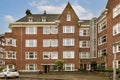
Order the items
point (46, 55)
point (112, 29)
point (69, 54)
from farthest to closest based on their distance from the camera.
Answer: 1. point (46, 55)
2. point (69, 54)
3. point (112, 29)

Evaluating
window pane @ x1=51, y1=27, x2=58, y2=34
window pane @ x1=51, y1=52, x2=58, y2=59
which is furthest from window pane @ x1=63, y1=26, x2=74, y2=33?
window pane @ x1=51, y1=52, x2=58, y2=59

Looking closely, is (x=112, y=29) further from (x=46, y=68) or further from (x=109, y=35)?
(x=46, y=68)

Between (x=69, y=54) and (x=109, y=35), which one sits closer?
(x=109, y=35)

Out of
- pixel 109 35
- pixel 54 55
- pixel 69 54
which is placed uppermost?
pixel 109 35

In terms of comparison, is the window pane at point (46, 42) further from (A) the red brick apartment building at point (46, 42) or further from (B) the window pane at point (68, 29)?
(B) the window pane at point (68, 29)

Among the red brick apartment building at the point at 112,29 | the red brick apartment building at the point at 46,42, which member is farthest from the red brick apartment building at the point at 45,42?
the red brick apartment building at the point at 112,29

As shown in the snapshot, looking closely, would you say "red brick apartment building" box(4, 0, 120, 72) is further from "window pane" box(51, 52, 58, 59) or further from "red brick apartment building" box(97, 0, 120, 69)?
"red brick apartment building" box(97, 0, 120, 69)

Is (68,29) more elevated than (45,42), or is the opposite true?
(68,29)

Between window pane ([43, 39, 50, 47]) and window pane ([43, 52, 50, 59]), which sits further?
window pane ([43, 39, 50, 47])

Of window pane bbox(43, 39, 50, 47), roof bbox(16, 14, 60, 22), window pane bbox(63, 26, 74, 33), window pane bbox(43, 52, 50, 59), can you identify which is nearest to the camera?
window pane bbox(63, 26, 74, 33)

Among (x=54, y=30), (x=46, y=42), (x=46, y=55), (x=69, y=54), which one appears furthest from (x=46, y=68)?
(x=54, y=30)

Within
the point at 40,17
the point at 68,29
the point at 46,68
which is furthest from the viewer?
the point at 40,17

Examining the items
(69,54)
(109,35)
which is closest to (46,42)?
(69,54)

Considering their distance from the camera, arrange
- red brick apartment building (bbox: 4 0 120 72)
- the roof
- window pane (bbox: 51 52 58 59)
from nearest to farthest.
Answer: red brick apartment building (bbox: 4 0 120 72)
window pane (bbox: 51 52 58 59)
the roof
